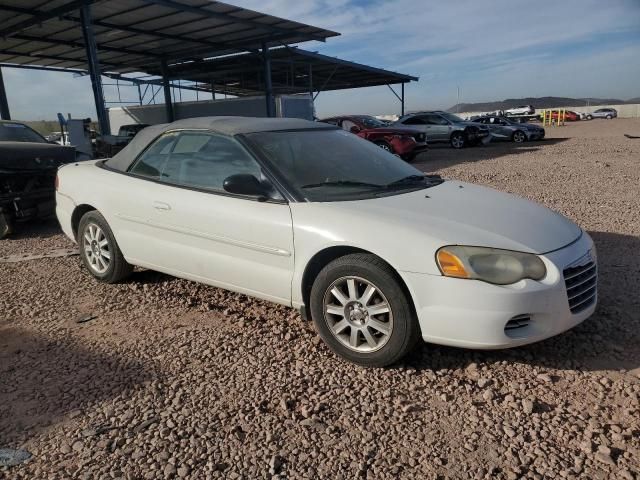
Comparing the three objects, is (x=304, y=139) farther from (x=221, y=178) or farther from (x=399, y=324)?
(x=399, y=324)

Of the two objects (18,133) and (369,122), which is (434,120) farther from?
(18,133)

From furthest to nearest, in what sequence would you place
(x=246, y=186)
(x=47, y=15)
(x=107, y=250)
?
1. (x=47, y=15)
2. (x=107, y=250)
3. (x=246, y=186)

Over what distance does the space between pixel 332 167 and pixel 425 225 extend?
3.44 ft

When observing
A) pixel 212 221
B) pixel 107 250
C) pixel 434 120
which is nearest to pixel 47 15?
pixel 107 250

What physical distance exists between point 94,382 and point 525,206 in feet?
9.99

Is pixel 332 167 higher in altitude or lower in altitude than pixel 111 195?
higher

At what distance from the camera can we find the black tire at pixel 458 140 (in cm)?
1994

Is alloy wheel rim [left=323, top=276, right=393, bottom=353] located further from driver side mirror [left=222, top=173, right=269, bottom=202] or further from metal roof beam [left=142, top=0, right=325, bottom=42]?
metal roof beam [left=142, top=0, right=325, bottom=42]

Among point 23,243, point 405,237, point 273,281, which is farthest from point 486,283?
point 23,243

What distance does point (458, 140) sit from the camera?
2005 cm

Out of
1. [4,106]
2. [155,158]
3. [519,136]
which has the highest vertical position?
[4,106]

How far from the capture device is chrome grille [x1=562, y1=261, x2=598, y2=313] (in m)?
2.88

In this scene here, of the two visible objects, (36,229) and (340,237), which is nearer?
(340,237)

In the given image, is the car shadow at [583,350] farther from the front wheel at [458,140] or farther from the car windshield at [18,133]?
the front wheel at [458,140]
